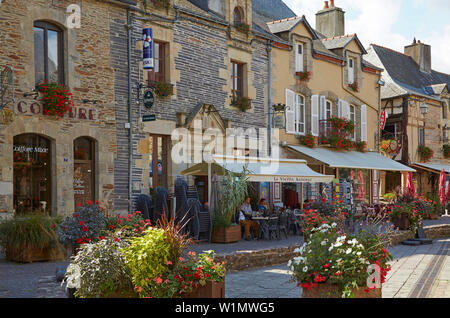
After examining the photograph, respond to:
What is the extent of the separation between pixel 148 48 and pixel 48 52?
2.46 metres

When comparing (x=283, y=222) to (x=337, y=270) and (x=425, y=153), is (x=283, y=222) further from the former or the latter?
(x=425, y=153)

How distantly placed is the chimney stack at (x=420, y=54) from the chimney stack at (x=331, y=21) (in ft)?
26.4

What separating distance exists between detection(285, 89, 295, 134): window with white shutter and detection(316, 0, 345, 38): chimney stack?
7.11 meters

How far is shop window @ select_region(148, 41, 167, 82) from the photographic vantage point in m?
15.1

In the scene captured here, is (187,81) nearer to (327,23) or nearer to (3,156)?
(3,156)

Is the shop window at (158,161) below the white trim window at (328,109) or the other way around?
below

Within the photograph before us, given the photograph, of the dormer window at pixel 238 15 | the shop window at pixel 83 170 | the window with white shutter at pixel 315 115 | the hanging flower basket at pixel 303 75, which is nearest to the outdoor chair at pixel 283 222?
the shop window at pixel 83 170

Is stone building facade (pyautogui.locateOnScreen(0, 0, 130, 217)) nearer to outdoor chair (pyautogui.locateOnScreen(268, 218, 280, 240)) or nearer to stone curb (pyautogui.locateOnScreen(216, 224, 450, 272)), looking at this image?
outdoor chair (pyautogui.locateOnScreen(268, 218, 280, 240))

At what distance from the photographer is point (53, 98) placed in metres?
12.1

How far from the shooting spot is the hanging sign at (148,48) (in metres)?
13.9

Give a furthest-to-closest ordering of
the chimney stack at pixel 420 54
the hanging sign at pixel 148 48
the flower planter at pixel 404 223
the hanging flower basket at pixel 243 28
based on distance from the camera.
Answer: the chimney stack at pixel 420 54 < the hanging flower basket at pixel 243 28 < the flower planter at pixel 404 223 < the hanging sign at pixel 148 48

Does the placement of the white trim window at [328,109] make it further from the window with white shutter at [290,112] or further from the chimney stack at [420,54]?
the chimney stack at [420,54]

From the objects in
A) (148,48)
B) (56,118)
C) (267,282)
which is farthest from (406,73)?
(267,282)

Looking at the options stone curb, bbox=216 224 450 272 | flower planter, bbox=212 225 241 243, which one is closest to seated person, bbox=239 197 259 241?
flower planter, bbox=212 225 241 243
